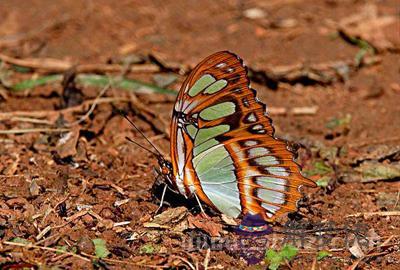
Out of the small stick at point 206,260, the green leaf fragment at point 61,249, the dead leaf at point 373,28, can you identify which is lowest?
the small stick at point 206,260

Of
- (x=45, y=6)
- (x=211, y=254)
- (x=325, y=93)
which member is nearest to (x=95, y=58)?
(x=45, y=6)

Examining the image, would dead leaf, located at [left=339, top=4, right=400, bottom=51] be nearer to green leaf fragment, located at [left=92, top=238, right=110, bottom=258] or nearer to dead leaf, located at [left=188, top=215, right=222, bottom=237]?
dead leaf, located at [left=188, top=215, right=222, bottom=237]

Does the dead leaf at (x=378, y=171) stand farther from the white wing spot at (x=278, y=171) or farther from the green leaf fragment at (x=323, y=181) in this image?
the white wing spot at (x=278, y=171)

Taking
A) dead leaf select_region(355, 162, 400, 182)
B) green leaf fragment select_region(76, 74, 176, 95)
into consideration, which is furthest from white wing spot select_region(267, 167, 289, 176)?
green leaf fragment select_region(76, 74, 176, 95)

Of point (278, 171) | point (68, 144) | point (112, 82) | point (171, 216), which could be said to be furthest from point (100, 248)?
point (112, 82)

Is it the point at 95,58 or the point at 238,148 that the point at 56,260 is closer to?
the point at 238,148

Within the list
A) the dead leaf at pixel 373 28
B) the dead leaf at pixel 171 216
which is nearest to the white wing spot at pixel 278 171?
the dead leaf at pixel 171 216

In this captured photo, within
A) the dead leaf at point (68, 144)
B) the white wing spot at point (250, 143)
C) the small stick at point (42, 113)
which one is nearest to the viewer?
the white wing spot at point (250, 143)
